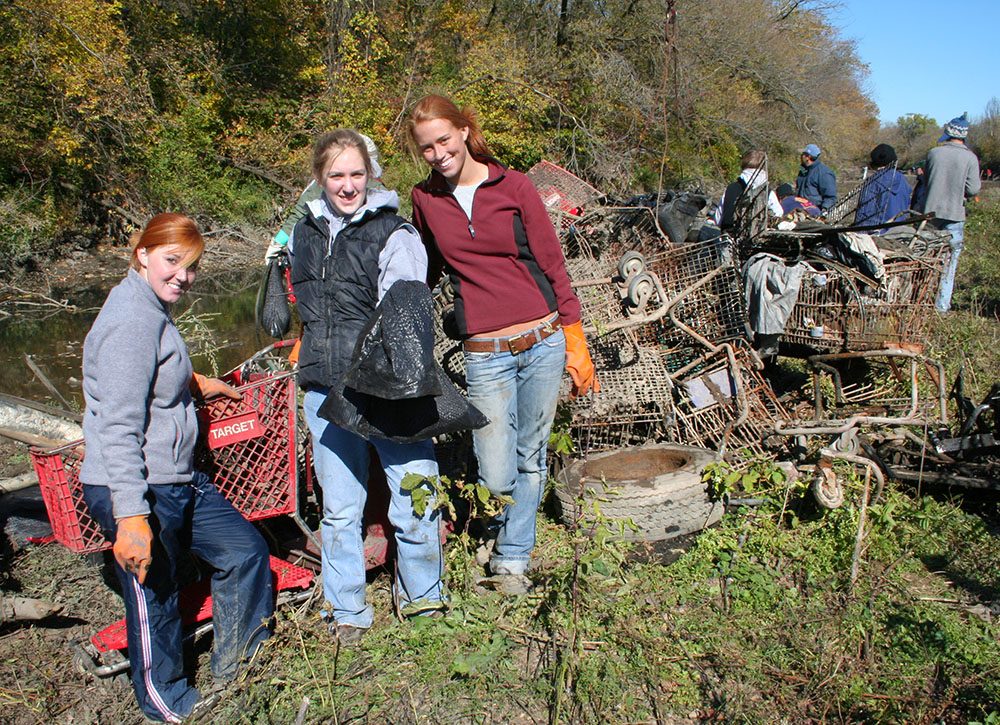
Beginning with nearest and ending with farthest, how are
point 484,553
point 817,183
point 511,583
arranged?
point 511,583 < point 484,553 < point 817,183

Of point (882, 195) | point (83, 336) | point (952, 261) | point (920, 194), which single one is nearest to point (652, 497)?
point (882, 195)

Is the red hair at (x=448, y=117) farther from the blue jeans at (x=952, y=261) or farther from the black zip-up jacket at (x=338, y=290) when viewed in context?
the blue jeans at (x=952, y=261)

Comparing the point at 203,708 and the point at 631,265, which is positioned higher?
the point at 631,265

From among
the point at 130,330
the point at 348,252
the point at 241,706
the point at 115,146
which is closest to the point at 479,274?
the point at 348,252

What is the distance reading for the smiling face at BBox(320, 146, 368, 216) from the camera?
2.62 meters

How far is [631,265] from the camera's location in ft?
14.4

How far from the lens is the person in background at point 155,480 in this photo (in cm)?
228

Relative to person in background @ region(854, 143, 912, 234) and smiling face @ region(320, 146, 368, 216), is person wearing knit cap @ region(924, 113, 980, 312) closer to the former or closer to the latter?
person in background @ region(854, 143, 912, 234)

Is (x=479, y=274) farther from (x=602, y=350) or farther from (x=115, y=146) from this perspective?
(x=115, y=146)

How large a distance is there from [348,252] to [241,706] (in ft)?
5.50

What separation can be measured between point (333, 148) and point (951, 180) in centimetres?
668

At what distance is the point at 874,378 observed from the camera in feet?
17.2

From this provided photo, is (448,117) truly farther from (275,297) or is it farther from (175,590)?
(175,590)

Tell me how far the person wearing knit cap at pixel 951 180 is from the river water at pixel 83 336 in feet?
21.2
